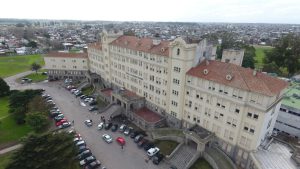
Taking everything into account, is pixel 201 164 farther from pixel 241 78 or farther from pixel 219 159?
pixel 241 78

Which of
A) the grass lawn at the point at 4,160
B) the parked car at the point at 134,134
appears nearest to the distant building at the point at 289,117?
the parked car at the point at 134,134

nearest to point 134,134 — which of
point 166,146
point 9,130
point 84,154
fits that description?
point 166,146

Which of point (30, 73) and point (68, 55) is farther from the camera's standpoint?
point (30, 73)

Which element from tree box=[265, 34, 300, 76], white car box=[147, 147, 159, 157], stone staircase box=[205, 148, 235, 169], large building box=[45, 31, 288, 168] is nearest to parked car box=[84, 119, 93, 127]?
large building box=[45, 31, 288, 168]

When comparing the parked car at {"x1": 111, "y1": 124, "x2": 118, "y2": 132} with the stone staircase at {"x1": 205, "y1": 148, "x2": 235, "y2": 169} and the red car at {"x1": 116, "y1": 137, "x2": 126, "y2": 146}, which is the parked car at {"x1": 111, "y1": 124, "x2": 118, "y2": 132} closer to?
the red car at {"x1": 116, "y1": 137, "x2": 126, "y2": 146}

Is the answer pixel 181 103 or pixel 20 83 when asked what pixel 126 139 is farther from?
pixel 20 83

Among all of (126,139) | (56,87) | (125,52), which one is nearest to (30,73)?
(56,87)

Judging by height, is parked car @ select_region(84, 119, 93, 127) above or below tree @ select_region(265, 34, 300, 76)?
below
